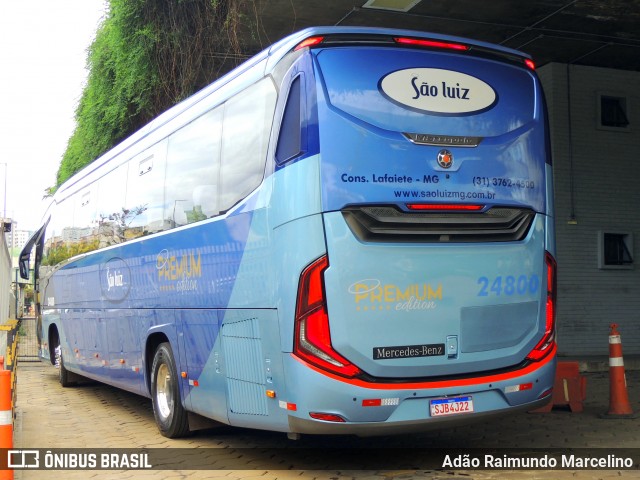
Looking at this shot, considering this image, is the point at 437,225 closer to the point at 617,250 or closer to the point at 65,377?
the point at 65,377

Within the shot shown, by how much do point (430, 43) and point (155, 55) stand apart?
868cm

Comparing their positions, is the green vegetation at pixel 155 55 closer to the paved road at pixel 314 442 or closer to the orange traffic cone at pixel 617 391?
the paved road at pixel 314 442

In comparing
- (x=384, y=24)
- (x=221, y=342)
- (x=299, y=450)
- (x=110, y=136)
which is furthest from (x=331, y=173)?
(x=110, y=136)

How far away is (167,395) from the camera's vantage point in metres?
9.00

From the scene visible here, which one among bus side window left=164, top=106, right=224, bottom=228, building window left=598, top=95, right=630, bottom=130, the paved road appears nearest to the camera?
the paved road

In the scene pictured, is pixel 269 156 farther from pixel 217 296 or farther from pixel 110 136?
pixel 110 136

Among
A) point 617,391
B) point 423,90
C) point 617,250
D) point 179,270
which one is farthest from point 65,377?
point 617,250

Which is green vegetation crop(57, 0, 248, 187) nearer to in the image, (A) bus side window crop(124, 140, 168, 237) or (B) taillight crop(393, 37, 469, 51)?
(A) bus side window crop(124, 140, 168, 237)

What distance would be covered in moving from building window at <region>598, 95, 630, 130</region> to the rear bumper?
1199cm

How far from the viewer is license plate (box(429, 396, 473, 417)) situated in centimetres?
639

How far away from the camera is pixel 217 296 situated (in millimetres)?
7465

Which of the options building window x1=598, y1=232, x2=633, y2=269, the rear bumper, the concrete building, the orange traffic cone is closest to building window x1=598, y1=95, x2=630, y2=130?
the concrete building

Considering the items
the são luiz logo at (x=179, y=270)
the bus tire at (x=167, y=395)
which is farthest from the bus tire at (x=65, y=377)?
the são luiz logo at (x=179, y=270)

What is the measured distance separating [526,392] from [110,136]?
485 inches
